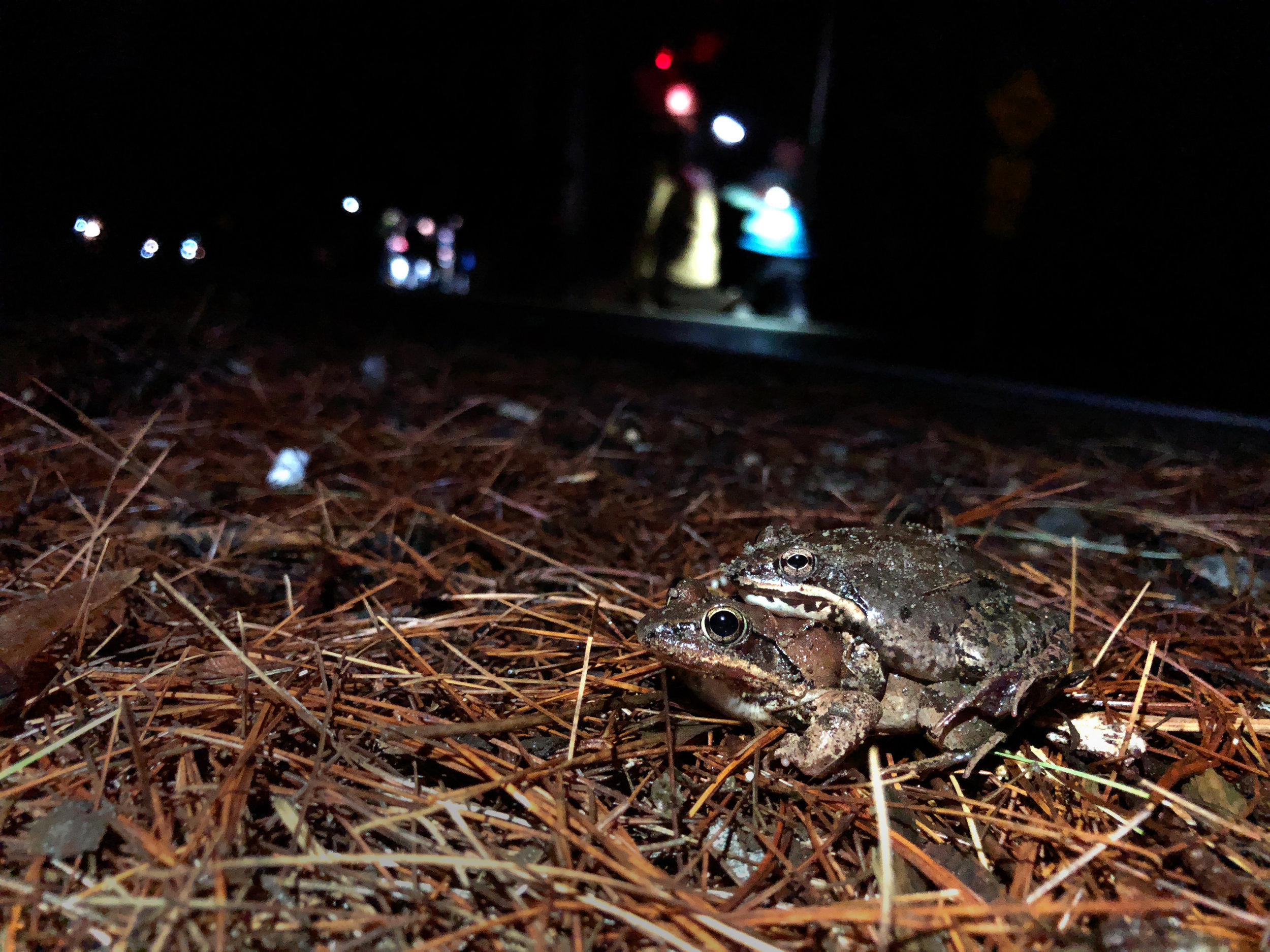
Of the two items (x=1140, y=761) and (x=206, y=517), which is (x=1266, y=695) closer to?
(x=1140, y=761)

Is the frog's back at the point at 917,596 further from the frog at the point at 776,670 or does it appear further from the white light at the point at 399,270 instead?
the white light at the point at 399,270

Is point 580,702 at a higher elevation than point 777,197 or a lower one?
lower

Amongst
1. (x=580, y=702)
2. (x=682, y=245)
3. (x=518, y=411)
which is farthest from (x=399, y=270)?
(x=580, y=702)

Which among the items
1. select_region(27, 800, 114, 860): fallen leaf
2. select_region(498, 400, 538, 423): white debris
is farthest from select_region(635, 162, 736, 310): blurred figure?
select_region(27, 800, 114, 860): fallen leaf

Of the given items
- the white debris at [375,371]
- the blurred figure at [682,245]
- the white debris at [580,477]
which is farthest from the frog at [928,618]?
the blurred figure at [682,245]

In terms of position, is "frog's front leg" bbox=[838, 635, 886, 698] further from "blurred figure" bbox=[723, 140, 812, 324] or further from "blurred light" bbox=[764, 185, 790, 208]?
"blurred light" bbox=[764, 185, 790, 208]

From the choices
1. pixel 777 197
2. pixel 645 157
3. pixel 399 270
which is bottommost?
pixel 399 270

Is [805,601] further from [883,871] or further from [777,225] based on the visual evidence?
[777,225]
